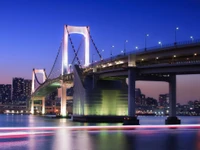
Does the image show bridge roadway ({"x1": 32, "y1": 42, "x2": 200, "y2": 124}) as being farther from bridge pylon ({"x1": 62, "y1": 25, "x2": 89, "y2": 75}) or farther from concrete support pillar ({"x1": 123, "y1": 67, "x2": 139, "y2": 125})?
bridge pylon ({"x1": 62, "y1": 25, "x2": 89, "y2": 75})

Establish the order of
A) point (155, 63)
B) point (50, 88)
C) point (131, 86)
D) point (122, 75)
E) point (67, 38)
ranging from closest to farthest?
1. point (131, 86)
2. point (155, 63)
3. point (122, 75)
4. point (67, 38)
5. point (50, 88)

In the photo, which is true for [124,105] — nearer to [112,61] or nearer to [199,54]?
[112,61]

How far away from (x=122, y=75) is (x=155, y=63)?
251 inches

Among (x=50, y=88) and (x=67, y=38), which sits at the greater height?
(x=67, y=38)

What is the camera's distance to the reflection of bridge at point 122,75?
51688 mm

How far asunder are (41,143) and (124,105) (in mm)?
46477

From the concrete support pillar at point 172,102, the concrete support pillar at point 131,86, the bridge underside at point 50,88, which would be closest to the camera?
the concrete support pillar at point 131,86

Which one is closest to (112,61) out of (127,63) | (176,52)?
(127,63)

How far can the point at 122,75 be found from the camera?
208ft

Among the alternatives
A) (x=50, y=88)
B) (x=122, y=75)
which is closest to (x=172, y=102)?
(x=122, y=75)

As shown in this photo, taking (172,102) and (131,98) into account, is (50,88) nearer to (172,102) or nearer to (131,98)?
(172,102)

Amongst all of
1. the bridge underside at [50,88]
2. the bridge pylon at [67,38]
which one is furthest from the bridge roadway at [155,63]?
the bridge underside at [50,88]

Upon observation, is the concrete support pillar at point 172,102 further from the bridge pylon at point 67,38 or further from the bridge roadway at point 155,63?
the bridge pylon at point 67,38

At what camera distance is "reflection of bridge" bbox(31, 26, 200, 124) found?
51.7 metres
